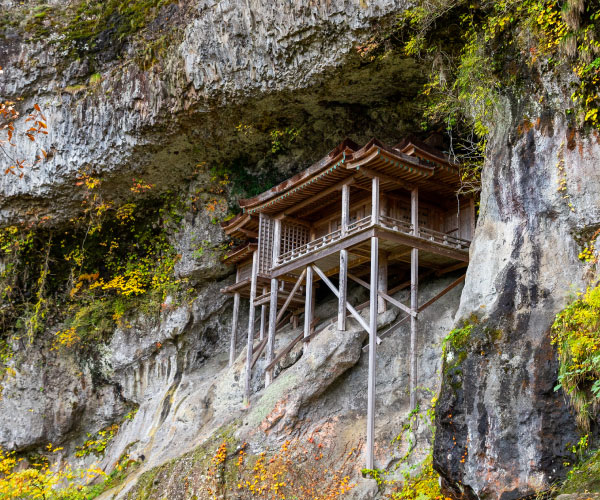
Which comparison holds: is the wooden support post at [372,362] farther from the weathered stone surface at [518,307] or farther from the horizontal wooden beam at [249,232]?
the horizontal wooden beam at [249,232]

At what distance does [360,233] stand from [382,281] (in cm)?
159

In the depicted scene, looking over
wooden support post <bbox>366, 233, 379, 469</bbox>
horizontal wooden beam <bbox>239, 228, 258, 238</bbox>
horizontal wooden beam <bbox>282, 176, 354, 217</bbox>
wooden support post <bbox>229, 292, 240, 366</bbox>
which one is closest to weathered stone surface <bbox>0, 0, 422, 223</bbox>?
horizontal wooden beam <bbox>239, 228, 258, 238</bbox>

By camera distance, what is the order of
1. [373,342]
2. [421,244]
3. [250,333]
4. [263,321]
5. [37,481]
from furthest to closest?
1. [263,321]
2. [250,333]
3. [37,481]
4. [421,244]
5. [373,342]


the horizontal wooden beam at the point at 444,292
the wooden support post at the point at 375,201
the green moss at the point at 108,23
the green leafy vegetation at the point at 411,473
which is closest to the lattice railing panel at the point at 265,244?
the wooden support post at the point at 375,201

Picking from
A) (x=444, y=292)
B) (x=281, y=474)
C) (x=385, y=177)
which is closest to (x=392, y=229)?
(x=385, y=177)

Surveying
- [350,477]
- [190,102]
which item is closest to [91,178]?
[190,102]

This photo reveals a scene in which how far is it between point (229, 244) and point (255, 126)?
399 cm

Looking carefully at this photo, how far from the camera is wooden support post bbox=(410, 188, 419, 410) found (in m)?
13.8

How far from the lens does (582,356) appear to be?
29.0 ft

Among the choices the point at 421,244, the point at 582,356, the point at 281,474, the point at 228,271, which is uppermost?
the point at 228,271

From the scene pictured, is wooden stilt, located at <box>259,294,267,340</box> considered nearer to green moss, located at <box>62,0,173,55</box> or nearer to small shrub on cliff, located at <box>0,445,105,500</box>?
small shrub on cliff, located at <box>0,445,105,500</box>

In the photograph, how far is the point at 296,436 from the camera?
551 inches

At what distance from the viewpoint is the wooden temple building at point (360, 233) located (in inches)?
585

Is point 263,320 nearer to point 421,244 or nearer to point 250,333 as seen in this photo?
point 250,333
